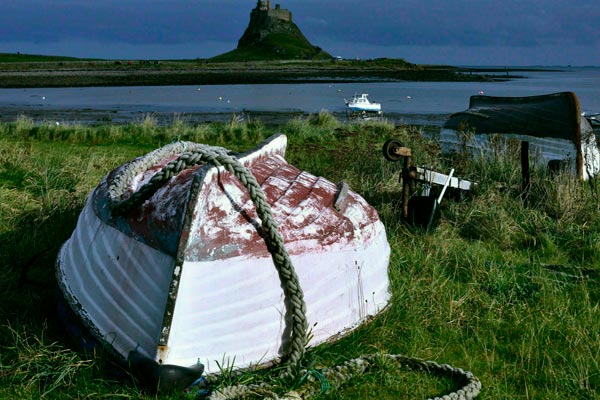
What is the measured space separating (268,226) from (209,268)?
1.33ft

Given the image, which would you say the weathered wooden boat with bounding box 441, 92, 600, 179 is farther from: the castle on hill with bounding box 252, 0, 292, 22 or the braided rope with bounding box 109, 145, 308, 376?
the castle on hill with bounding box 252, 0, 292, 22

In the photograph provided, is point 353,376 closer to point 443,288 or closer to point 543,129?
point 443,288

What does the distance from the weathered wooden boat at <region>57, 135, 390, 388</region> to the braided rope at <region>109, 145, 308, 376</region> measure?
0.02 metres

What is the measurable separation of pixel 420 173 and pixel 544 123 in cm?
371

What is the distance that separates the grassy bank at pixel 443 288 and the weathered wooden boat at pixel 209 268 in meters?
0.27

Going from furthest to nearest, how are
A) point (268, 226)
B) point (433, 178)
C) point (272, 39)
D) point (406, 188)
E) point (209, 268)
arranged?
point (272, 39), point (433, 178), point (406, 188), point (268, 226), point (209, 268)

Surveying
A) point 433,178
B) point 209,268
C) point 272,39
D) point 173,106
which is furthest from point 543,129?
point 272,39

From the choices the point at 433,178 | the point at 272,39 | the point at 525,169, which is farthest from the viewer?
the point at 272,39

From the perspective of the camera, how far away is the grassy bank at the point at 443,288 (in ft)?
12.9

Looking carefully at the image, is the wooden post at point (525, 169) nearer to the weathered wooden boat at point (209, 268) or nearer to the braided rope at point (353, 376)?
the weathered wooden boat at point (209, 268)

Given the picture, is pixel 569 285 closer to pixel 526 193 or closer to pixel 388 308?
pixel 388 308

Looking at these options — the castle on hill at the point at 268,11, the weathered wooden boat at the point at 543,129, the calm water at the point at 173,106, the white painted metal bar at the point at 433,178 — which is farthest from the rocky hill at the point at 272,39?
the white painted metal bar at the point at 433,178

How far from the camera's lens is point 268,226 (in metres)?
3.67

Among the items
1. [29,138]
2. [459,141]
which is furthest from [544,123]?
[29,138]
